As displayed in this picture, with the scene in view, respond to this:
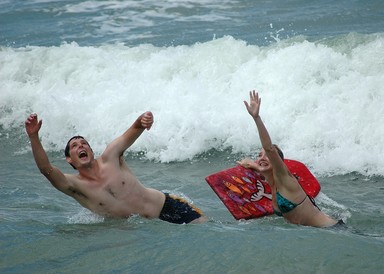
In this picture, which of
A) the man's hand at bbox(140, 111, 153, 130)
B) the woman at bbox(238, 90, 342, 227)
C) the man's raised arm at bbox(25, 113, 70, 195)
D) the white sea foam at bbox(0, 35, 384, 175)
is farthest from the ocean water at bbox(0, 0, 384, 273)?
the man's hand at bbox(140, 111, 153, 130)

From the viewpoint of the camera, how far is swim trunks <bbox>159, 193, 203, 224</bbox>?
7238 mm

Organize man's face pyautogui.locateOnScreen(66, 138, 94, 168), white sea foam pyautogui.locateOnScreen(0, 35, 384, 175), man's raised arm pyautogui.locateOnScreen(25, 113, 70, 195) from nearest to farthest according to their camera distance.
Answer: man's raised arm pyautogui.locateOnScreen(25, 113, 70, 195)
man's face pyautogui.locateOnScreen(66, 138, 94, 168)
white sea foam pyautogui.locateOnScreen(0, 35, 384, 175)

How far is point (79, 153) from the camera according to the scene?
7043 millimetres

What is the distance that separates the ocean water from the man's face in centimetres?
60

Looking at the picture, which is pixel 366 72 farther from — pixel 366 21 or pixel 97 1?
pixel 97 1

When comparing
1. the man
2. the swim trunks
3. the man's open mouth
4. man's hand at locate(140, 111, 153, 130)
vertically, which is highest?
man's hand at locate(140, 111, 153, 130)

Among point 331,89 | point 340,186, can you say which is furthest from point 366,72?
point 340,186

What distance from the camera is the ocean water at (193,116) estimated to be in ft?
20.3

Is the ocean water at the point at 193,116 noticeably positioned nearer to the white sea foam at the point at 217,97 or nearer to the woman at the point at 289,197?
A: the white sea foam at the point at 217,97

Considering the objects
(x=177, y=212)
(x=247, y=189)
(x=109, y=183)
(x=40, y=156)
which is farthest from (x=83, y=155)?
(x=247, y=189)

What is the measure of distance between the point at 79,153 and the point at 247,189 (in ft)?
6.32

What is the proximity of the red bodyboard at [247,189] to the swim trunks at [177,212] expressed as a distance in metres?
0.50

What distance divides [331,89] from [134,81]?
3782 mm

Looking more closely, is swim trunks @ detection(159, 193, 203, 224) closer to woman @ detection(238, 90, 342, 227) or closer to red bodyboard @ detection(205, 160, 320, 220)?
red bodyboard @ detection(205, 160, 320, 220)
